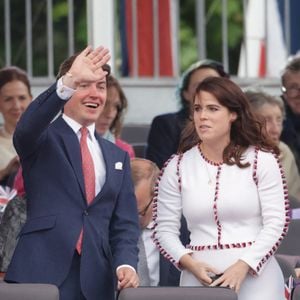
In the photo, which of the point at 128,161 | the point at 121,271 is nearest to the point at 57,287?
the point at 121,271

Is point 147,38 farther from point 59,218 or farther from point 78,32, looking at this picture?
point 59,218

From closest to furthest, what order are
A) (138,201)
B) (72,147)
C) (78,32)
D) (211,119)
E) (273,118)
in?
(72,147), (211,119), (138,201), (273,118), (78,32)

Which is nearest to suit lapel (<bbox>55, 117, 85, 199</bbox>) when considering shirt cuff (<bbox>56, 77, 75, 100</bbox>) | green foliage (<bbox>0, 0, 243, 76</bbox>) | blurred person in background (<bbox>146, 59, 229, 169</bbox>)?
shirt cuff (<bbox>56, 77, 75, 100</bbox>)

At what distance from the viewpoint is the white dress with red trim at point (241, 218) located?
696cm

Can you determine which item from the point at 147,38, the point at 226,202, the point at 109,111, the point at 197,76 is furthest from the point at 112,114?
the point at 147,38

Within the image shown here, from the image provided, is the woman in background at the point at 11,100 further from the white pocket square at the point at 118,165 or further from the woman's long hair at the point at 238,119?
the white pocket square at the point at 118,165

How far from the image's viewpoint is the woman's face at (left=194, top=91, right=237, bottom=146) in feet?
23.3

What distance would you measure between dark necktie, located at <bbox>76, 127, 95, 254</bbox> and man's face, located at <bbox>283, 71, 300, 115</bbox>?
9.94 feet

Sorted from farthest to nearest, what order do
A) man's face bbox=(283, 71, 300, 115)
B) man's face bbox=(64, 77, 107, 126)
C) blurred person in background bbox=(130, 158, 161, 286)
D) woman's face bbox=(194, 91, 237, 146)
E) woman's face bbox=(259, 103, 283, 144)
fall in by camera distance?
man's face bbox=(283, 71, 300, 115) → woman's face bbox=(259, 103, 283, 144) → blurred person in background bbox=(130, 158, 161, 286) → woman's face bbox=(194, 91, 237, 146) → man's face bbox=(64, 77, 107, 126)

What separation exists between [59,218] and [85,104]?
1.78 feet

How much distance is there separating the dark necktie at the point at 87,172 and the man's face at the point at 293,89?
9.94ft

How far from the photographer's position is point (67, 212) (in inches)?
260

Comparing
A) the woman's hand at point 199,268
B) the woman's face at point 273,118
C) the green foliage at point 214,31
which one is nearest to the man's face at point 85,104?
the woman's hand at point 199,268

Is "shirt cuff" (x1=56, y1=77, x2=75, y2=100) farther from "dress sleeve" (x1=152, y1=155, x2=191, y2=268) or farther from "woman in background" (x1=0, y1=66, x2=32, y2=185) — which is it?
"woman in background" (x1=0, y1=66, x2=32, y2=185)
